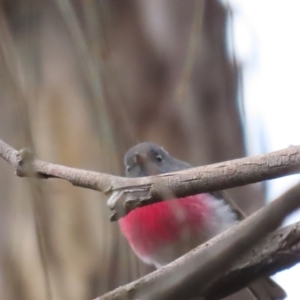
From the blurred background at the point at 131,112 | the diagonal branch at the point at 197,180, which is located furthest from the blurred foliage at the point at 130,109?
the diagonal branch at the point at 197,180

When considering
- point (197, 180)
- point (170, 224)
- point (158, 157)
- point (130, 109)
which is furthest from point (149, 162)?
point (197, 180)

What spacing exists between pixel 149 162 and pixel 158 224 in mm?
565

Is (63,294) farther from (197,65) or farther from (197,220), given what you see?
(197,65)

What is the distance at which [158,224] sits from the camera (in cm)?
292

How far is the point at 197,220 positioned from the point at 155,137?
1.19 metres

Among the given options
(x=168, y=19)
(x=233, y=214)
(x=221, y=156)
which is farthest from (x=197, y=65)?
(x=233, y=214)

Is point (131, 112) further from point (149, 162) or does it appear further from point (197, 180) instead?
point (197, 180)

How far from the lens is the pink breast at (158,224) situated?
9.43 feet

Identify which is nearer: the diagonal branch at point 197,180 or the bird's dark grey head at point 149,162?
the diagonal branch at point 197,180

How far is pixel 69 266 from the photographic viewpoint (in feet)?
12.6

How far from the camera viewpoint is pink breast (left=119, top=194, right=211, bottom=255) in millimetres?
2873

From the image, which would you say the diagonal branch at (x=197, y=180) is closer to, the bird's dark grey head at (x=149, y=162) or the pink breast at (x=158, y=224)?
the pink breast at (x=158, y=224)

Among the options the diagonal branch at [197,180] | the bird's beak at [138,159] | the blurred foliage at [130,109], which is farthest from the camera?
the blurred foliage at [130,109]

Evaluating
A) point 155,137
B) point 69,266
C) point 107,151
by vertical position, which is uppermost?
point 155,137
